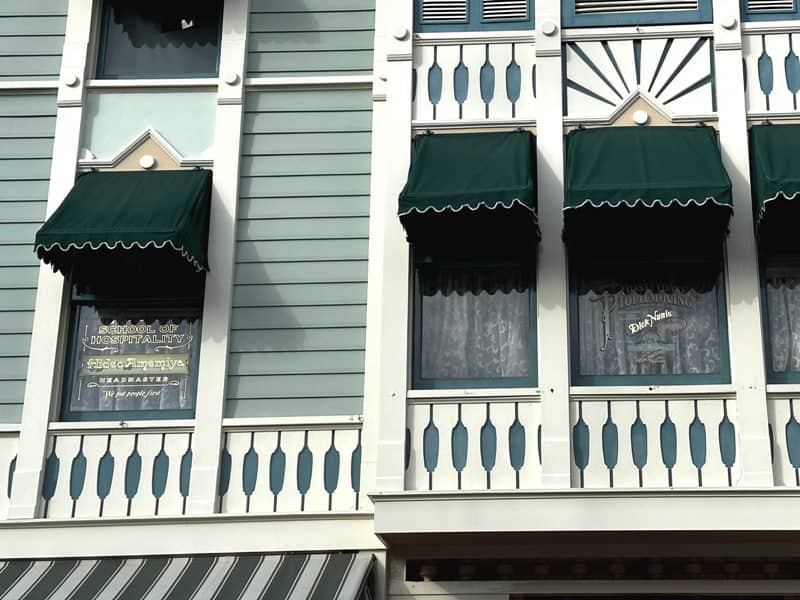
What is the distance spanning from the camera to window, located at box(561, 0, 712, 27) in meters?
13.0

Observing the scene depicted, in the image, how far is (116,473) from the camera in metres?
12.1

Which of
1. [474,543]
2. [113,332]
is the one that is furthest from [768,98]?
[113,332]

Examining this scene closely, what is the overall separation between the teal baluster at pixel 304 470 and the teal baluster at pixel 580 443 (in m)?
2.48

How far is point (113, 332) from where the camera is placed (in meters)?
12.8

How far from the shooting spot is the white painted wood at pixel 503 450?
37.3ft

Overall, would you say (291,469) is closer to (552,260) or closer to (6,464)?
(6,464)

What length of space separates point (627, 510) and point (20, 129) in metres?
7.42

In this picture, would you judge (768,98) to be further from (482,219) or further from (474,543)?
(474,543)

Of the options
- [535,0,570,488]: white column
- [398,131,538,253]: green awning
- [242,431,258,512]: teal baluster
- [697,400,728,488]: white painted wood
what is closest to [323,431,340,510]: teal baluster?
[242,431,258,512]: teal baluster

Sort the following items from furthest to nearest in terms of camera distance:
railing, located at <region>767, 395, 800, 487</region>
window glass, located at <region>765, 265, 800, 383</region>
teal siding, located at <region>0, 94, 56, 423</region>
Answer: teal siding, located at <region>0, 94, 56, 423</region>
window glass, located at <region>765, 265, 800, 383</region>
railing, located at <region>767, 395, 800, 487</region>

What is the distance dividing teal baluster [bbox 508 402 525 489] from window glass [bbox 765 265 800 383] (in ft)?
7.74

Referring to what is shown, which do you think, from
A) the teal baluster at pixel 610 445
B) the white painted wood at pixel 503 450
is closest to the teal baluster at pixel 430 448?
the white painted wood at pixel 503 450

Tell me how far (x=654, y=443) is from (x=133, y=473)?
15.9 feet

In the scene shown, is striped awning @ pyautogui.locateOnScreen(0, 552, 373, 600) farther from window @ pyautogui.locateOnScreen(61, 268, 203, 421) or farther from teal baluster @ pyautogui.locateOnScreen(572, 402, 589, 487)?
teal baluster @ pyautogui.locateOnScreen(572, 402, 589, 487)
